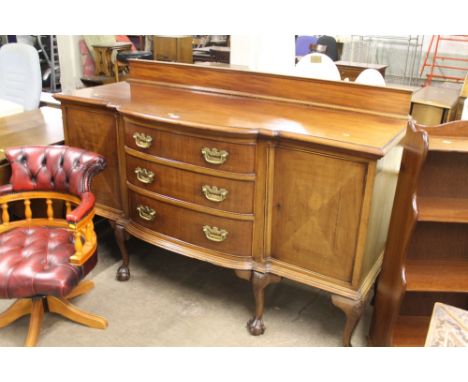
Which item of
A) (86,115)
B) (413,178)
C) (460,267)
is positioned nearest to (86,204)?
(86,115)

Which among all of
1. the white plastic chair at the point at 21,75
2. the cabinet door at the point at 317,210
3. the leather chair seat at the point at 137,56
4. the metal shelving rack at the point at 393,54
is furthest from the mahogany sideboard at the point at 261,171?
the metal shelving rack at the point at 393,54

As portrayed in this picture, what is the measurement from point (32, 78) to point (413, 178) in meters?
2.98

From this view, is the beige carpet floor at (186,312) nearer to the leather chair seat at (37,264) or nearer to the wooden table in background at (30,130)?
the leather chair seat at (37,264)

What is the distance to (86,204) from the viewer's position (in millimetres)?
2045

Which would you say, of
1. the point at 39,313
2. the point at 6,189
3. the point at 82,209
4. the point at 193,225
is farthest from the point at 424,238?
the point at 6,189

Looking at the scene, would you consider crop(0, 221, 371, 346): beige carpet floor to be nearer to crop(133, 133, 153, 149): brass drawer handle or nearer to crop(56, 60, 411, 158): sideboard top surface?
crop(133, 133, 153, 149): brass drawer handle

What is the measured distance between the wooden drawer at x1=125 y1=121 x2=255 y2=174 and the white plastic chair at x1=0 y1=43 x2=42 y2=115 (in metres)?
1.74

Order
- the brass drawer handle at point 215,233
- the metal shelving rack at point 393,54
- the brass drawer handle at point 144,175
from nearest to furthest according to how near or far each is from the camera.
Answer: the brass drawer handle at point 215,233
the brass drawer handle at point 144,175
the metal shelving rack at point 393,54

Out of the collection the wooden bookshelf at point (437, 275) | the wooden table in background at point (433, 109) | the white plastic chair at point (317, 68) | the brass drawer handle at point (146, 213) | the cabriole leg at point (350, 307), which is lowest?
the cabriole leg at point (350, 307)

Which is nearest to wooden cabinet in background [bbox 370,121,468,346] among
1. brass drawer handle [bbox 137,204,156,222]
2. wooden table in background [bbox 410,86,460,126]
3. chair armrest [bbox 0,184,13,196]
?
brass drawer handle [bbox 137,204,156,222]

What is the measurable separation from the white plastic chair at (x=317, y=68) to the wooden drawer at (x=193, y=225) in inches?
34.2

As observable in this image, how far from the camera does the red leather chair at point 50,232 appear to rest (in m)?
1.97
